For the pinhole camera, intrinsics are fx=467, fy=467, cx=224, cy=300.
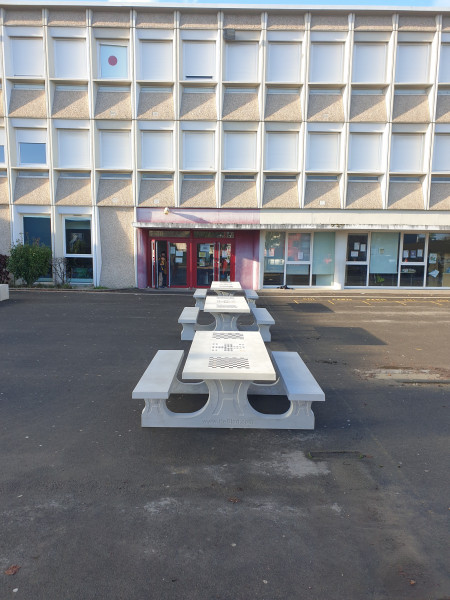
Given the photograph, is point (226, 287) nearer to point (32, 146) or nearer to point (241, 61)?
point (241, 61)

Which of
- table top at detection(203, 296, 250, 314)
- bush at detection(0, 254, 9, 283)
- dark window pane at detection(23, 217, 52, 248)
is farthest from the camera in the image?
dark window pane at detection(23, 217, 52, 248)

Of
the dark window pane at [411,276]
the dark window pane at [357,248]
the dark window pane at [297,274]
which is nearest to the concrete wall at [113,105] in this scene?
the dark window pane at [297,274]

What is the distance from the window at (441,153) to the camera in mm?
19812

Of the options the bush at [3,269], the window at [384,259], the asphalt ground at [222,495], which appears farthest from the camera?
the window at [384,259]

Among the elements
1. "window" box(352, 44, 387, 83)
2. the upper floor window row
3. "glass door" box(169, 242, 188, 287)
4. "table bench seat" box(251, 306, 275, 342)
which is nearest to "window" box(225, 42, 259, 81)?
the upper floor window row

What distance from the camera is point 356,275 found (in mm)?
20797

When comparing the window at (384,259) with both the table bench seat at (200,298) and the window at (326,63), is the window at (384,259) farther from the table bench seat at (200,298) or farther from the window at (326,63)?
the table bench seat at (200,298)

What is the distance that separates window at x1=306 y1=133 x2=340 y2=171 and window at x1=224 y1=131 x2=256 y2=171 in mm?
2417

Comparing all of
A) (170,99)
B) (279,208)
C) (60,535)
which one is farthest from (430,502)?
(170,99)

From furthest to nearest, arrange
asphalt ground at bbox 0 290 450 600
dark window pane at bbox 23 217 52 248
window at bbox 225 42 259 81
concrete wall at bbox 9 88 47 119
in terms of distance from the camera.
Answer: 1. dark window pane at bbox 23 217 52 248
2. concrete wall at bbox 9 88 47 119
3. window at bbox 225 42 259 81
4. asphalt ground at bbox 0 290 450 600

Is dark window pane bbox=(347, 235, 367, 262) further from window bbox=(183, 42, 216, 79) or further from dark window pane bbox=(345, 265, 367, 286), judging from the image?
window bbox=(183, 42, 216, 79)

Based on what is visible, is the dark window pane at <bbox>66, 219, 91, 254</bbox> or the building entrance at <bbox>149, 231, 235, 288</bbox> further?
the building entrance at <bbox>149, 231, 235, 288</bbox>

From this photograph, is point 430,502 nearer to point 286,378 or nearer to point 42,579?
point 286,378

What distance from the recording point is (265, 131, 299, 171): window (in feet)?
65.6
